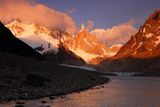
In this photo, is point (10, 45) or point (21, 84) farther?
point (10, 45)

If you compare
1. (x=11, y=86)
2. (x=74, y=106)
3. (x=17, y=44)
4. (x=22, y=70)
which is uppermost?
(x=17, y=44)

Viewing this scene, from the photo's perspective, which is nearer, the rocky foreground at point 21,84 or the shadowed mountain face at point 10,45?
the rocky foreground at point 21,84

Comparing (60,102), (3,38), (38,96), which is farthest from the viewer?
(3,38)

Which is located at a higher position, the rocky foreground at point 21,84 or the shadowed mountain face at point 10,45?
the shadowed mountain face at point 10,45

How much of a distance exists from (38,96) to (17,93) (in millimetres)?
3537

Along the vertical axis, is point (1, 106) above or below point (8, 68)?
below

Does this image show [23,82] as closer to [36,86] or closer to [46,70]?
[36,86]

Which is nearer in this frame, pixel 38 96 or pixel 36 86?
pixel 38 96

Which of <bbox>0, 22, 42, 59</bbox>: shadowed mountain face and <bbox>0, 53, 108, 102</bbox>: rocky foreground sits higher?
<bbox>0, 22, 42, 59</bbox>: shadowed mountain face

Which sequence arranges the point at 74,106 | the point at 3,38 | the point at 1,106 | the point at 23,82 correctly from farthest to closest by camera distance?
the point at 3,38, the point at 23,82, the point at 74,106, the point at 1,106

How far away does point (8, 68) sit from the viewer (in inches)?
3344

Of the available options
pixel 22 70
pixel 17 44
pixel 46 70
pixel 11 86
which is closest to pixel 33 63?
pixel 46 70

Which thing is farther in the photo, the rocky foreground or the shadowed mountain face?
the shadowed mountain face

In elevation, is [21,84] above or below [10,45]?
below
